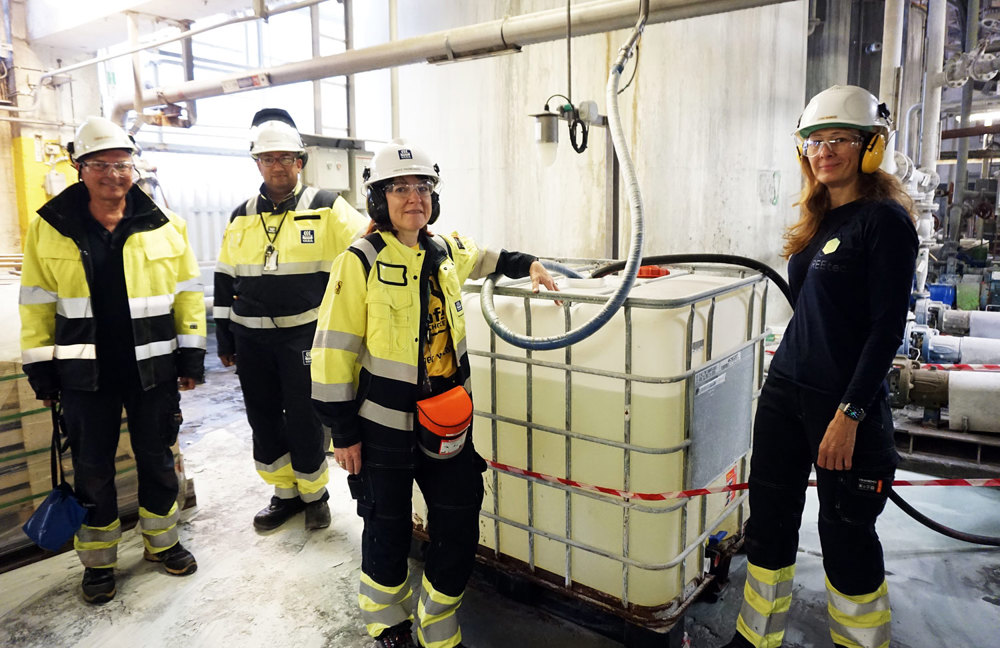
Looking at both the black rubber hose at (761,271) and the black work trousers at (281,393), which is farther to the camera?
the black work trousers at (281,393)

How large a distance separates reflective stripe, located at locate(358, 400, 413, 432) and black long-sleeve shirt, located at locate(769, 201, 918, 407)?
130cm

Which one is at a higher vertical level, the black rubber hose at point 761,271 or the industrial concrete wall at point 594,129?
the industrial concrete wall at point 594,129

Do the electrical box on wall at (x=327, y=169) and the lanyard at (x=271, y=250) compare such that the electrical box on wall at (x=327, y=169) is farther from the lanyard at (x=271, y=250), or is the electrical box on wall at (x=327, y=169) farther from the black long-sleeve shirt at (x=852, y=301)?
the black long-sleeve shirt at (x=852, y=301)

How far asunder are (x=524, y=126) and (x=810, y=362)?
2.98 metres

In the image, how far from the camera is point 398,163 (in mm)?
2100

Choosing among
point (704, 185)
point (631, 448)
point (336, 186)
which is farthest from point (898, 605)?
point (336, 186)

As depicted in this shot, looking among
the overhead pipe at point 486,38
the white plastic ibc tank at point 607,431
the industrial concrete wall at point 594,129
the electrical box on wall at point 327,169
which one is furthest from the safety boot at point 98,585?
the electrical box on wall at point 327,169

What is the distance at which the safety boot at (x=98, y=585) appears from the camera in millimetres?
2717

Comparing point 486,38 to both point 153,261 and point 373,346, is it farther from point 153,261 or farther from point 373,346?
point 373,346

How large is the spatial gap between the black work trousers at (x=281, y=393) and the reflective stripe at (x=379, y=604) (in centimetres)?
Result: 114

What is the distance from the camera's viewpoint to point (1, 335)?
3.11m

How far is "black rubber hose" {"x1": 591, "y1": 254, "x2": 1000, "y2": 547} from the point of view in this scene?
2570 millimetres

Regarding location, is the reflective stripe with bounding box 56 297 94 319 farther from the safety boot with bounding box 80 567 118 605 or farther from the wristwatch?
the wristwatch

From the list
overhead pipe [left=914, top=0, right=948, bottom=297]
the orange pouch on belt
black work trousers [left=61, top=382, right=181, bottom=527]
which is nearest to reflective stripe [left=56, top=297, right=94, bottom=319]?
black work trousers [left=61, top=382, right=181, bottom=527]
